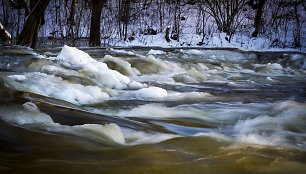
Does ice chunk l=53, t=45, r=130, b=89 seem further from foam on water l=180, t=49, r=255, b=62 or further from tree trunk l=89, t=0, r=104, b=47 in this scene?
tree trunk l=89, t=0, r=104, b=47

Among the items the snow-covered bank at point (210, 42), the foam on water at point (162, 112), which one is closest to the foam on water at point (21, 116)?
the foam on water at point (162, 112)

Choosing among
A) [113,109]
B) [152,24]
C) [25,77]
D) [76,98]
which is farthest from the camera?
[152,24]

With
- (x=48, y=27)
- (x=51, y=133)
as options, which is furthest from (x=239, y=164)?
(x=48, y=27)

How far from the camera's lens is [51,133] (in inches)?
102

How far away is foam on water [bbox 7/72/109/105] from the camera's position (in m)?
4.34

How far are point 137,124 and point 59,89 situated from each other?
160cm

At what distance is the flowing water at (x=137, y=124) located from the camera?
7.18 ft

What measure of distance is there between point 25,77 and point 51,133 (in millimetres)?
2608

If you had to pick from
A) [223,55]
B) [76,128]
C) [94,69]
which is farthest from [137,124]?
[223,55]

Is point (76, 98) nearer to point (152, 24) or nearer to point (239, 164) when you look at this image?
point (239, 164)

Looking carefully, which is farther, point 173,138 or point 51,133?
point 173,138

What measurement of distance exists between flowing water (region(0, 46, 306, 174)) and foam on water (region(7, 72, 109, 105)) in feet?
0.04

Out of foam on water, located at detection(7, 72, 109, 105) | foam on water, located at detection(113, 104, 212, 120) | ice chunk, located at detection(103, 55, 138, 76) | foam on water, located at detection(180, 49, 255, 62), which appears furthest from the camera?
foam on water, located at detection(180, 49, 255, 62)

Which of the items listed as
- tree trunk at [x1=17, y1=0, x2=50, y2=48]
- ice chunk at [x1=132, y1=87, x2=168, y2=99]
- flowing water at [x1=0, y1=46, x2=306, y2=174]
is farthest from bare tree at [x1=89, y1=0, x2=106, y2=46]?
ice chunk at [x1=132, y1=87, x2=168, y2=99]
